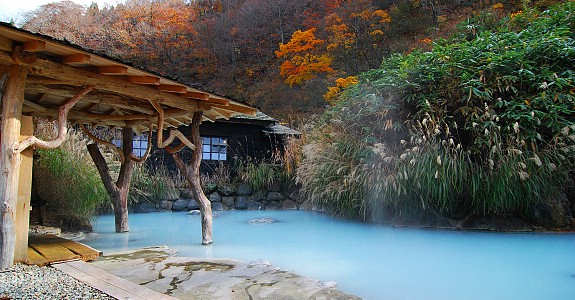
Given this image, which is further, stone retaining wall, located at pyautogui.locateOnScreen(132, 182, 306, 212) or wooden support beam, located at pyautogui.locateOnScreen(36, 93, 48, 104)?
stone retaining wall, located at pyautogui.locateOnScreen(132, 182, 306, 212)

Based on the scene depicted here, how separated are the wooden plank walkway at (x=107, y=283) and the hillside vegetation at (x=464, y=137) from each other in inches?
174

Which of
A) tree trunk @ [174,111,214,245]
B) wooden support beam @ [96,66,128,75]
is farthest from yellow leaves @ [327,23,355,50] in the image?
wooden support beam @ [96,66,128,75]

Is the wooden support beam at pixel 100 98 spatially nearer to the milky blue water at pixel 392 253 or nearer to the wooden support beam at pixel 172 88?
the wooden support beam at pixel 172 88

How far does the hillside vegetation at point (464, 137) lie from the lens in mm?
5902

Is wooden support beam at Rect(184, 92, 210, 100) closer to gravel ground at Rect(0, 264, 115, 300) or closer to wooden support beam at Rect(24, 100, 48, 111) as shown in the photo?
wooden support beam at Rect(24, 100, 48, 111)

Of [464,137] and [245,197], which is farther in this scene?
[245,197]

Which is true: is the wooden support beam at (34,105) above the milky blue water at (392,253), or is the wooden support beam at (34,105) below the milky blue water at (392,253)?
above

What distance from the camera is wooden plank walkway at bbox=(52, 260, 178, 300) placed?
2.29 meters

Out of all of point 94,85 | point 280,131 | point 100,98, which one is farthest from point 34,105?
point 280,131

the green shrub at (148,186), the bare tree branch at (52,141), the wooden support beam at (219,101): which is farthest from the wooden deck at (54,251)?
the green shrub at (148,186)

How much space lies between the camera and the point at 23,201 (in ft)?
10.6

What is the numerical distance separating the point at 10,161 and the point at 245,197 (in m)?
7.61

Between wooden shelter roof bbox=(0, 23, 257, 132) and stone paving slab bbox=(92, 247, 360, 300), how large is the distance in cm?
165

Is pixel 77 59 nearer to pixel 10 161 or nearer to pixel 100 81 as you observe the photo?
pixel 100 81
